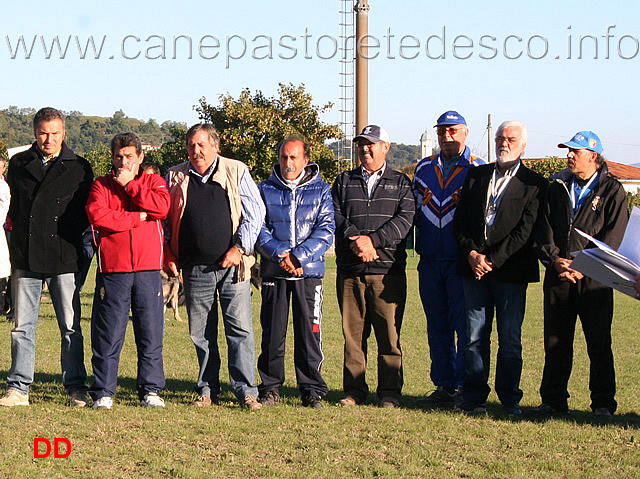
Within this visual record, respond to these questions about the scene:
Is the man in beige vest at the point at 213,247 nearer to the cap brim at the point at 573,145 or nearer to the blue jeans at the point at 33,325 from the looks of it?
the blue jeans at the point at 33,325

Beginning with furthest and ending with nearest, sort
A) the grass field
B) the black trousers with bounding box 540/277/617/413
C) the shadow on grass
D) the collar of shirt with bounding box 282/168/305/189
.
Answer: the collar of shirt with bounding box 282/168/305/189, the black trousers with bounding box 540/277/617/413, the shadow on grass, the grass field

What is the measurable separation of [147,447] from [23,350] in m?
1.99

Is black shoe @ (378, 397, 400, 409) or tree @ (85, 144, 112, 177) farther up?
tree @ (85, 144, 112, 177)

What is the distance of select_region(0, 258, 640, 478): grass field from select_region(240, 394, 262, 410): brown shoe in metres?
0.09

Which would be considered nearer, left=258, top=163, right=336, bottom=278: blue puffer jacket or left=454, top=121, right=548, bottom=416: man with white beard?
left=454, top=121, right=548, bottom=416: man with white beard

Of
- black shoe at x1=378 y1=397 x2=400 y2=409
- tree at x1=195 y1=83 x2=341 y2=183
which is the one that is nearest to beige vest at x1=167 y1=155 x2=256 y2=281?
black shoe at x1=378 y1=397 x2=400 y2=409

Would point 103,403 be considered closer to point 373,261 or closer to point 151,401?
point 151,401

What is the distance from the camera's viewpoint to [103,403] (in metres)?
6.67

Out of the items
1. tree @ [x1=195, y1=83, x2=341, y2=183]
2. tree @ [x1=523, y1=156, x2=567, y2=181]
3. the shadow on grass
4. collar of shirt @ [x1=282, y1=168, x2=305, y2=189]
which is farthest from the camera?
tree @ [x1=523, y1=156, x2=567, y2=181]

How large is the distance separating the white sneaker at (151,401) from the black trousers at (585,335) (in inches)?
124

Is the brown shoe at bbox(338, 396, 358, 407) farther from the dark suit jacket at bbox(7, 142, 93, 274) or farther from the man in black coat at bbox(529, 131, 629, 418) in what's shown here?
the dark suit jacket at bbox(7, 142, 93, 274)

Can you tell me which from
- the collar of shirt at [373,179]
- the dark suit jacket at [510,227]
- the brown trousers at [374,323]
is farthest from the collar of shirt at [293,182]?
the dark suit jacket at [510,227]

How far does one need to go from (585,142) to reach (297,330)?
2.81 m

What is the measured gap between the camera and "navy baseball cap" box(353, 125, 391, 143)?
278 inches
